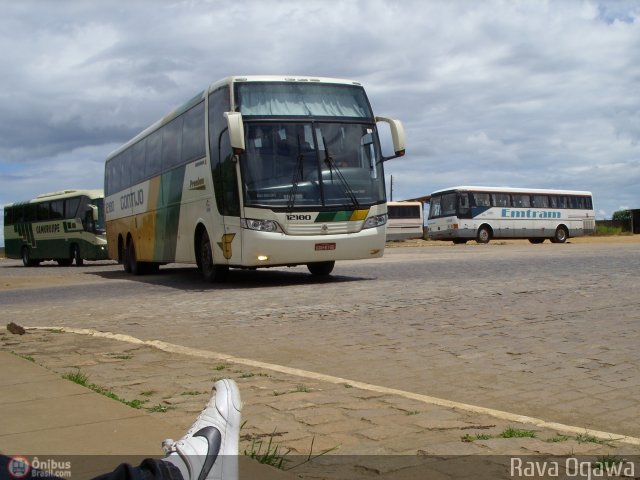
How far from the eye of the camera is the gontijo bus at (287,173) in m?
14.5

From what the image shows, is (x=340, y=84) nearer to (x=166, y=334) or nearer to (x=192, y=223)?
(x=192, y=223)

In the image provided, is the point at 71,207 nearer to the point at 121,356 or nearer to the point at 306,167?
the point at 306,167

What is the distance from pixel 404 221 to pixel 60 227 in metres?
24.5

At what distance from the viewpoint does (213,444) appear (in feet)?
9.82

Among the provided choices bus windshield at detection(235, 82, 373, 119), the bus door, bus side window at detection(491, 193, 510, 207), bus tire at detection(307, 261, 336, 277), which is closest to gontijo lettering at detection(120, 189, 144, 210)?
bus tire at detection(307, 261, 336, 277)

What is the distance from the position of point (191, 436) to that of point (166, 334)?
615 centimetres

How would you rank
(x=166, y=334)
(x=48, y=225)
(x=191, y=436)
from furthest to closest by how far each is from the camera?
1. (x=48, y=225)
2. (x=166, y=334)
3. (x=191, y=436)

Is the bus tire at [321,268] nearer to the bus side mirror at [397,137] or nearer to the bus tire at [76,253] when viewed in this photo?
the bus side mirror at [397,137]

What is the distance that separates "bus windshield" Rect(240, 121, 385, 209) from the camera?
47.9 ft

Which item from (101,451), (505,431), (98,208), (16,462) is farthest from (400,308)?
(98,208)

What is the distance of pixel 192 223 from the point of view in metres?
17.3

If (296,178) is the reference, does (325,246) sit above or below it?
below

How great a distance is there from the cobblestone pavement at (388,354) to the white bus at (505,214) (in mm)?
27941

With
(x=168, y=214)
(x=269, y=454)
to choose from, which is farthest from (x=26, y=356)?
(x=168, y=214)
